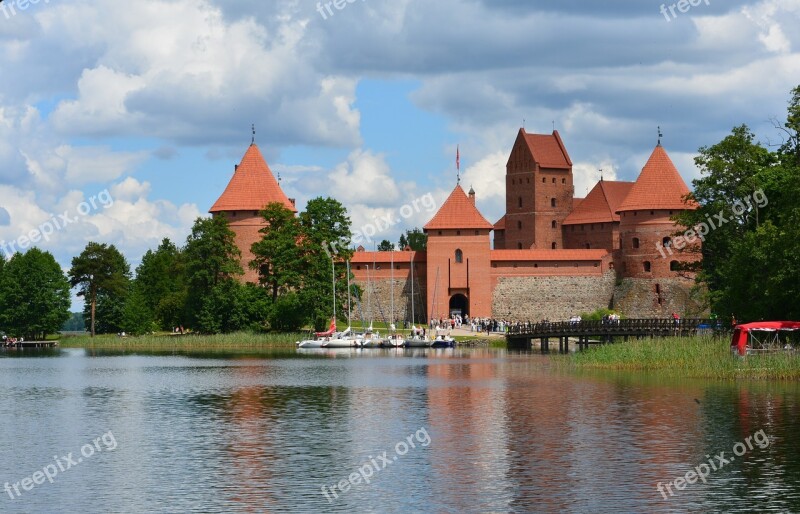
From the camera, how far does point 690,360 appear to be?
34.5 metres

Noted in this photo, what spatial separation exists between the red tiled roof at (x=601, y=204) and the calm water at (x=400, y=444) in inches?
1572

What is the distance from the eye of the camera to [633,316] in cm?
6631

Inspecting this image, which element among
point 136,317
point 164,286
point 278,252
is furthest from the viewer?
point 164,286

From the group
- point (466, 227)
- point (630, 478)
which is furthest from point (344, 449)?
point (466, 227)

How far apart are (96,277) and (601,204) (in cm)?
2953

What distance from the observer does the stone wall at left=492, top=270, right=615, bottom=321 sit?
67.9 meters

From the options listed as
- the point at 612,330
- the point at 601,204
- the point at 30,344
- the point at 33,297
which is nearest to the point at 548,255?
the point at 601,204

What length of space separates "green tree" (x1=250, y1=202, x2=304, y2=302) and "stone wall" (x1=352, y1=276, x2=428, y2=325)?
7725 millimetres

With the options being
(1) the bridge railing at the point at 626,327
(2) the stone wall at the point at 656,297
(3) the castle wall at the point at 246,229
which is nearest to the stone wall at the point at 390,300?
(3) the castle wall at the point at 246,229

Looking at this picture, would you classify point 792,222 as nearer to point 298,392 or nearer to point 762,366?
point 762,366

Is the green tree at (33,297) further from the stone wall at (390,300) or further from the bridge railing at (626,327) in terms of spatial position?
the bridge railing at (626,327)

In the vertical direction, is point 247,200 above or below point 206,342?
above

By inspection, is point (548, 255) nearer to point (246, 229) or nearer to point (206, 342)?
point (246, 229)

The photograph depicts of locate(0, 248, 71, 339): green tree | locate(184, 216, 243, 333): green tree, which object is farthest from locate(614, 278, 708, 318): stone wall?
locate(0, 248, 71, 339): green tree
